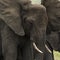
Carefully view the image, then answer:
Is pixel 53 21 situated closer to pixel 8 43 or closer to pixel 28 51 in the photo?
pixel 28 51

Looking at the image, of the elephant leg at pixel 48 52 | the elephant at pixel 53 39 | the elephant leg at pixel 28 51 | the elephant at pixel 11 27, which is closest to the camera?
the elephant at pixel 11 27

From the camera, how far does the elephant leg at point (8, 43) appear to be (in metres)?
11.1

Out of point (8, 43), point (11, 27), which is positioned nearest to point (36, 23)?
point (11, 27)

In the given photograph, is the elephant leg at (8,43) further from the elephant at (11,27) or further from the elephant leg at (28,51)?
the elephant leg at (28,51)

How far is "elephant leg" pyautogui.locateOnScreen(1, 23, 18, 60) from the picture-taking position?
11055 mm

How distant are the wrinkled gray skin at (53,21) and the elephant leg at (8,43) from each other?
1216 millimetres

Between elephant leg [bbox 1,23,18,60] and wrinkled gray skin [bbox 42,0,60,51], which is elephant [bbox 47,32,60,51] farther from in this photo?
elephant leg [bbox 1,23,18,60]

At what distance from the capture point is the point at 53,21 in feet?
40.2

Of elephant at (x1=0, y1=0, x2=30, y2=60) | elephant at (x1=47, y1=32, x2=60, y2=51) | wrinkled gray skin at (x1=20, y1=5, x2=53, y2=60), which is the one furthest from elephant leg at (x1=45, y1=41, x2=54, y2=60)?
elephant at (x1=0, y1=0, x2=30, y2=60)

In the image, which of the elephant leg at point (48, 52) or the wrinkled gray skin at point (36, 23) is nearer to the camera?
the wrinkled gray skin at point (36, 23)

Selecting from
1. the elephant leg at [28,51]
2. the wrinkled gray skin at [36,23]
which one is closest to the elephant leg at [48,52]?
the elephant leg at [28,51]

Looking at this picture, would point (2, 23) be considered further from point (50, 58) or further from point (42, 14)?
point (50, 58)

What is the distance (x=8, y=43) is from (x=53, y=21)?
153cm

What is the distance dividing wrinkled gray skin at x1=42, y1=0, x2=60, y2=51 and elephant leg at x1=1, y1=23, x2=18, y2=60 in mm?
1216
